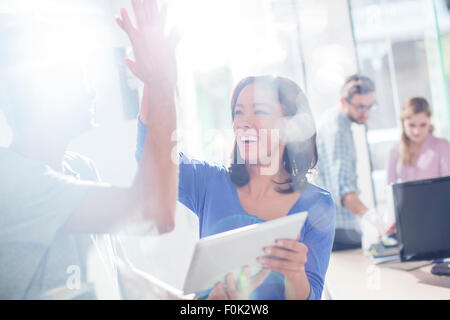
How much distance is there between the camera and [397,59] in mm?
4457

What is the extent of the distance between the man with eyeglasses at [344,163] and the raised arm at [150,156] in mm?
1160

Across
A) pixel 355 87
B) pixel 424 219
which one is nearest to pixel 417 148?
pixel 355 87

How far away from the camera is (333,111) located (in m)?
1.92

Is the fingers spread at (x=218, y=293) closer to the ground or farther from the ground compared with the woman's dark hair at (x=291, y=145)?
closer to the ground

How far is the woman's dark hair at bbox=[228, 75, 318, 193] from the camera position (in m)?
1.01

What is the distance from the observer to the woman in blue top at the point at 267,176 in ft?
3.09

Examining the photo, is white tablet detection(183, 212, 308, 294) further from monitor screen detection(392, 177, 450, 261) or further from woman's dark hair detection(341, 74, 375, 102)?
woman's dark hair detection(341, 74, 375, 102)

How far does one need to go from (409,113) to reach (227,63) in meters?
1.04

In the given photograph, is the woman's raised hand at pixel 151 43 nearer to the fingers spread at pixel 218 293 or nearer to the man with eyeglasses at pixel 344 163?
the fingers spread at pixel 218 293

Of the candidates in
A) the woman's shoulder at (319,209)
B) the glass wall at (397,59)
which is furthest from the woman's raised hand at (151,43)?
the glass wall at (397,59)

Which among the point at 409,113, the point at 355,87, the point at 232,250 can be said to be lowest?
the point at 232,250

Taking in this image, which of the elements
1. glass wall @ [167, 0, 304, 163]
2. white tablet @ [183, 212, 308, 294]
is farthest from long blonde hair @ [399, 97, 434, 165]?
white tablet @ [183, 212, 308, 294]

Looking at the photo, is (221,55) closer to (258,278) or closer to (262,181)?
(262,181)
